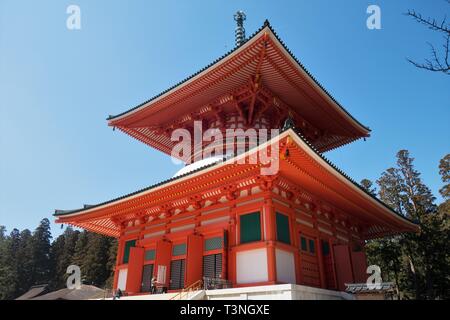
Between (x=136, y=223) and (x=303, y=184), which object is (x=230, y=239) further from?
(x=136, y=223)

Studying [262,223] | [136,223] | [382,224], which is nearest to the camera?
[262,223]

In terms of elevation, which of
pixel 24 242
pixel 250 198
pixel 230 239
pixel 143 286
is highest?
pixel 24 242

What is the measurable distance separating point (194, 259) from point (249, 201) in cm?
294

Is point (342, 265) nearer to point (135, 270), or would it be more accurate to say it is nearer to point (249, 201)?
point (249, 201)

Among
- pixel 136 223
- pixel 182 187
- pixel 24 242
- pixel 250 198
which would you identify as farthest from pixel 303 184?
pixel 24 242

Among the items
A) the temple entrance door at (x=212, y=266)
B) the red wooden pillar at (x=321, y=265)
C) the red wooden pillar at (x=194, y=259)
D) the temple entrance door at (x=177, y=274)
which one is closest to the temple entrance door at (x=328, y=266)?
the red wooden pillar at (x=321, y=265)

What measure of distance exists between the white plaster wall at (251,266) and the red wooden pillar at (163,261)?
131 inches

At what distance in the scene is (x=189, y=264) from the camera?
40.4ft

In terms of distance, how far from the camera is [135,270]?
46.4ft

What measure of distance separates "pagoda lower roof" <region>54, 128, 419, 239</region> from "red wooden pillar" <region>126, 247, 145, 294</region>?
5.44 ft

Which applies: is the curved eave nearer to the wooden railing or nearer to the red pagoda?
the red pagoda

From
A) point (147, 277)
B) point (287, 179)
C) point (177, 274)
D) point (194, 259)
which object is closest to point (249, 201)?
point (287, 179)
